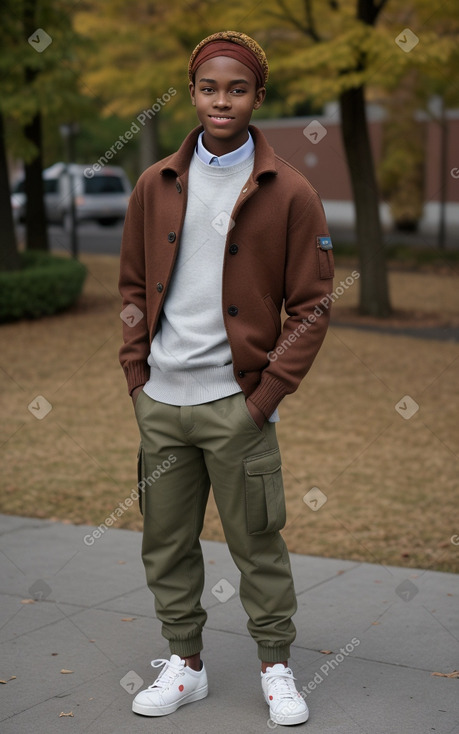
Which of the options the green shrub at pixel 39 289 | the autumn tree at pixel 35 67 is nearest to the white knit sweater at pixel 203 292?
the green shrub at pixel 39 289

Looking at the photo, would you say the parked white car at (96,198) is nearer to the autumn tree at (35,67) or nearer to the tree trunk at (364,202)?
the autumn tree at (35,67)

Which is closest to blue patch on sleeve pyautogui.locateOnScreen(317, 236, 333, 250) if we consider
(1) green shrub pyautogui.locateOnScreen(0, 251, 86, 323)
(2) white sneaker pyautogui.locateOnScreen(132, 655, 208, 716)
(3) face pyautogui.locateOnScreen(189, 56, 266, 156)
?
(3) face pyautogui.locateOnScreen(189, 56, 266, 156)

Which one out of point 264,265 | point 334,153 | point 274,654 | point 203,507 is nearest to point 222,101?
point 264,265

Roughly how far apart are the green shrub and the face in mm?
9558

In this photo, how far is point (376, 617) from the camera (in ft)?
13.7

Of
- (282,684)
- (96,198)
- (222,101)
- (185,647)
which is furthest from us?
(96,198)

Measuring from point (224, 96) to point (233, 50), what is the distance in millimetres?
144

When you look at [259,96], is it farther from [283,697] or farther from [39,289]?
[39,289]

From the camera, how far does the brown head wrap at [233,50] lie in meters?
3.08

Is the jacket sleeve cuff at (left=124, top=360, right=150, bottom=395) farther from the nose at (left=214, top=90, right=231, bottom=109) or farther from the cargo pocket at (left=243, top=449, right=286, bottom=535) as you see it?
the nose at (left=214, top=90, right=231, bottom=109)

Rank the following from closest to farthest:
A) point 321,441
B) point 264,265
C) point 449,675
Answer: point 264,265
point 449,675
point 321,441

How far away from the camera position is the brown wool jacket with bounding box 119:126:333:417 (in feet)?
10.3

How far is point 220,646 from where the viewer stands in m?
3.85

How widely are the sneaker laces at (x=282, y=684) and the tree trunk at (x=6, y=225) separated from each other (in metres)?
10.3
